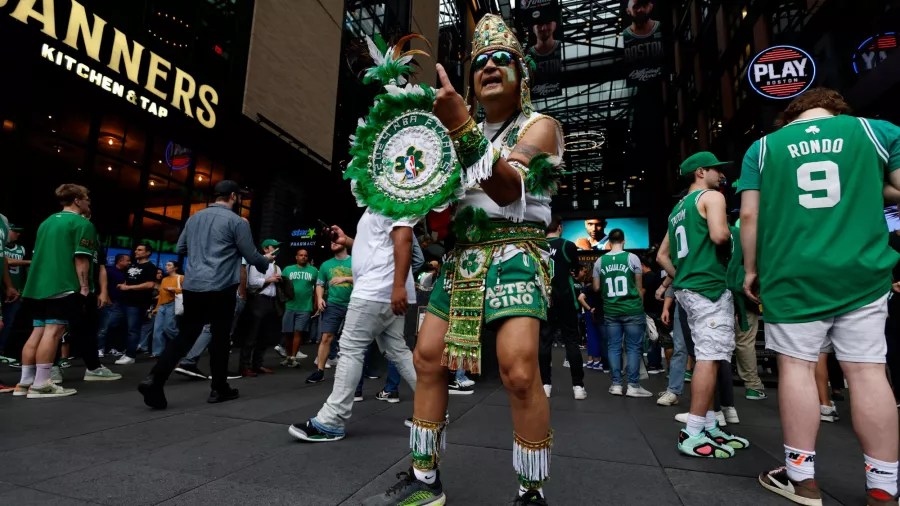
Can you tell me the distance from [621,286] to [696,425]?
2491 mm

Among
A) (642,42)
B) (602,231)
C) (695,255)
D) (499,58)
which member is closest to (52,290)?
(499,58)

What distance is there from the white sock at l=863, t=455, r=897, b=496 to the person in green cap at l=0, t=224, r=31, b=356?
7.73 meters

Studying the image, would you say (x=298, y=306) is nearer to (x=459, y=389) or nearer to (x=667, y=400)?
(x=459, y=389)

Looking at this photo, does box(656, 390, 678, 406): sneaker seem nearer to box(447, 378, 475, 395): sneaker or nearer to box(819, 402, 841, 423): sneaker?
box(819, 402, 841, 423): sneaker

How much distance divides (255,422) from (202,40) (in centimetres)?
953

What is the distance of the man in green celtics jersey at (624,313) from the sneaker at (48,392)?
5.63 metres

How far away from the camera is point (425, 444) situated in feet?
5.93

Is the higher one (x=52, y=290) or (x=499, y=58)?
(x=499, y=58)

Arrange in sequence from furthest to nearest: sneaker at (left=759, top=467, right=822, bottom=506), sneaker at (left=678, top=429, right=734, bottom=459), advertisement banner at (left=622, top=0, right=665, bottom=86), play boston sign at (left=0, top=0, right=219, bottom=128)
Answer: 1. advertisement banner at (left=622, top=0, right=665, bottom=86)
2. play boston sign at (left=0, top=0, right=219, bottom=128)
3. sneaker at (left=678, top=429, right=734, bottom=459)
4. sneaker at (left=759, top=467, right=822, bottom=506)

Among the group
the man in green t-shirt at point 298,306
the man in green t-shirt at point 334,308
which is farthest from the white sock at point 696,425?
the man in green t-shirt at point 298,306

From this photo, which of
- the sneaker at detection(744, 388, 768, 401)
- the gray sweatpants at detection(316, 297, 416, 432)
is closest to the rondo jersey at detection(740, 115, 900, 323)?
the gray sweatpants at detection(316, 297, 416, 432)

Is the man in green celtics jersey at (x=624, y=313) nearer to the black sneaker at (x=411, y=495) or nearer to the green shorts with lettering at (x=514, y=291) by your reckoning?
the green shorts with lettering at (x=514, y=291)

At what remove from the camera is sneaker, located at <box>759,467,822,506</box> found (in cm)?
198

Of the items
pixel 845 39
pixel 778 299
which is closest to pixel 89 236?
pixel 778 299
